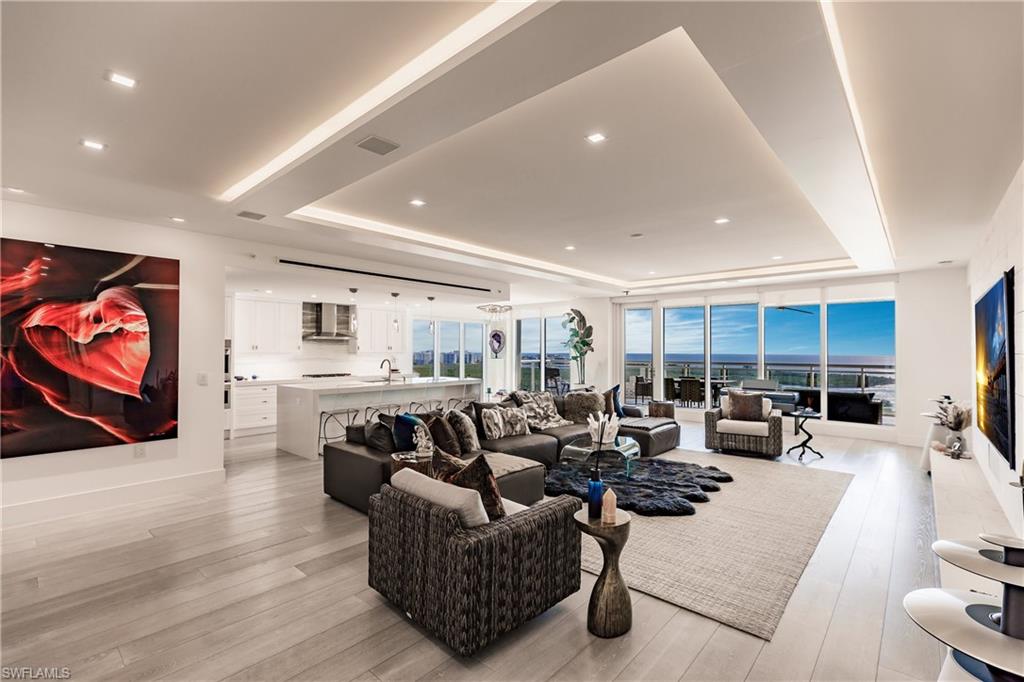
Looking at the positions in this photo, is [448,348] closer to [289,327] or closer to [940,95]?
[289,327]

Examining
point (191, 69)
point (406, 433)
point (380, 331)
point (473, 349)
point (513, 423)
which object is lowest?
point (513, 423)

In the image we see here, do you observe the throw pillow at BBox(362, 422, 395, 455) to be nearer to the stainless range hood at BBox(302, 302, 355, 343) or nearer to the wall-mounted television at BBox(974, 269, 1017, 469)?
the wall-mounted television at BBox(974, 269, 1017, 469)

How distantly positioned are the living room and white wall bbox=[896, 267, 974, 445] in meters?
0.08

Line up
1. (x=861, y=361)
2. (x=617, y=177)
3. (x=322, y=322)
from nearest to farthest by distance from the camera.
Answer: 1. (x=617, y=177)
2. (x=861, y=361)
3. (x=322, y=322)

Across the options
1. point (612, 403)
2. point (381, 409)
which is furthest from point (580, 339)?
point (381, 409)

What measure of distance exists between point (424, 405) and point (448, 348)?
4978 millimetres

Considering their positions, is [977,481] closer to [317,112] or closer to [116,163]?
[317,112]

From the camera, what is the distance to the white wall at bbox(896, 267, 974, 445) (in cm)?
680

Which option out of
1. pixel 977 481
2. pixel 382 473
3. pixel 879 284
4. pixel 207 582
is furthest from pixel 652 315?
pixel 207 582

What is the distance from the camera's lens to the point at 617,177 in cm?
362

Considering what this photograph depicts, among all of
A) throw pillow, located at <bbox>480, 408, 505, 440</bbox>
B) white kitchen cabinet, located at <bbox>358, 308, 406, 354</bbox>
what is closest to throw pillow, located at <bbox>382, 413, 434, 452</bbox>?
throw pillow, located at <bbox>480, 408, 505, 440</bbox>

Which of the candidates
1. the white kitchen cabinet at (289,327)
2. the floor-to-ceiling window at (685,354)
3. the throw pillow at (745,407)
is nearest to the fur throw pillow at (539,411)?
the throw pillow at (745,407)

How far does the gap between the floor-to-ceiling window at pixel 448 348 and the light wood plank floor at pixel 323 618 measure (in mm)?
8733

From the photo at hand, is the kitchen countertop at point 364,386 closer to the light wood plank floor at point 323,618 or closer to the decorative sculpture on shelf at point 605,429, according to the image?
the light wood plank floor at point 323,618
